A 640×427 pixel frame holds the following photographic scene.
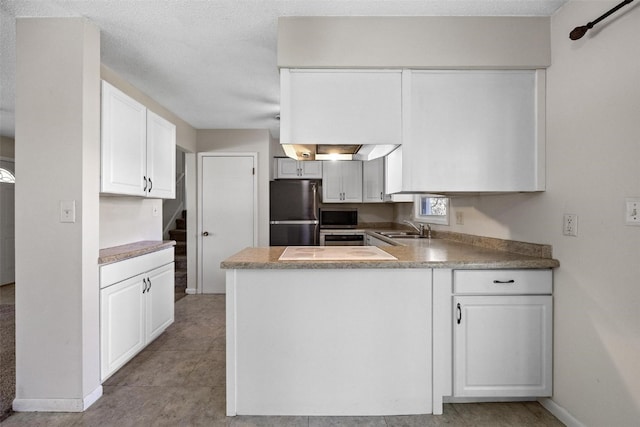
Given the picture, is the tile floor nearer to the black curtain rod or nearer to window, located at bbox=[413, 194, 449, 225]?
window, located at bbox=[413, 194, 449, 225]

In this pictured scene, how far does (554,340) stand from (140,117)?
130 inches

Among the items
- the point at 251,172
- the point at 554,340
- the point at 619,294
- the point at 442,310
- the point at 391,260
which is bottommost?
the point at 554,340

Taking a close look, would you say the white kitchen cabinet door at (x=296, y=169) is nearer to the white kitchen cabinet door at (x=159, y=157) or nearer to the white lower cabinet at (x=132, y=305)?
the white kitchen cabinet door at (x=159, y=157)

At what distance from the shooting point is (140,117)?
2.65 meters

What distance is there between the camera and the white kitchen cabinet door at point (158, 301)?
277cm

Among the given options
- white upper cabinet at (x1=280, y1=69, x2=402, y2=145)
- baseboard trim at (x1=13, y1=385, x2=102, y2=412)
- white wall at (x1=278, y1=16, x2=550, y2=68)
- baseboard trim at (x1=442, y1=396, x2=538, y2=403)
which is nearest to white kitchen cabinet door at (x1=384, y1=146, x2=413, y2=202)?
white upper cabinet at (x1=280, y1=69, x2=402, y2=145)

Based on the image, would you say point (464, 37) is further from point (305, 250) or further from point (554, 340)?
point (554, 340)

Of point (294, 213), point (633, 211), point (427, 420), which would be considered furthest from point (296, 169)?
point (633, 211)

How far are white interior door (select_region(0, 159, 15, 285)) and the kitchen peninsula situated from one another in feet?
18.5

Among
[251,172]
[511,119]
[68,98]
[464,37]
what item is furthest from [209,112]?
[511,119]

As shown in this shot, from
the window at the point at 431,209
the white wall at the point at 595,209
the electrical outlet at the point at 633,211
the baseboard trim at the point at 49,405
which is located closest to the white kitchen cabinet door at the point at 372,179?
the window at the point at 431,209

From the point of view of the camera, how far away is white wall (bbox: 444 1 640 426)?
4.94 ft

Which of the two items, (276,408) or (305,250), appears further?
(305,250)

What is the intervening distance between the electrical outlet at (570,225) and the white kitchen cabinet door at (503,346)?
1.33 feet
